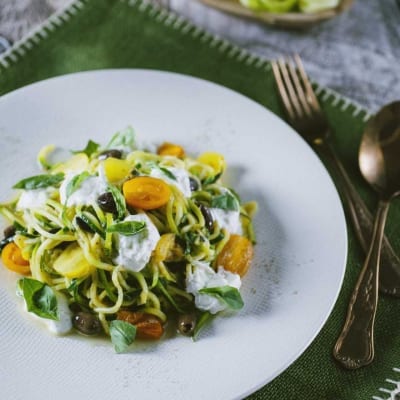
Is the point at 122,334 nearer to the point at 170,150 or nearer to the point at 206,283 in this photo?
the point at 206,283

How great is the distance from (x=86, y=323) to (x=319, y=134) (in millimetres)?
2544

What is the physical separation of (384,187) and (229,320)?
71.1 inches

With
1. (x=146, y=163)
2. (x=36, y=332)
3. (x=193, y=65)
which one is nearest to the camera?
(x=36, y=332)

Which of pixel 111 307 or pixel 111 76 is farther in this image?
pixel 111 76

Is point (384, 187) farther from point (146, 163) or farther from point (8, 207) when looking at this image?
point (8, 207)

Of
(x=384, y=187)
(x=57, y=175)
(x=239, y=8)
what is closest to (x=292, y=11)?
(x=239, y=8)

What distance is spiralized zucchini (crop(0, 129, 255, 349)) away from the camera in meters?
3.81

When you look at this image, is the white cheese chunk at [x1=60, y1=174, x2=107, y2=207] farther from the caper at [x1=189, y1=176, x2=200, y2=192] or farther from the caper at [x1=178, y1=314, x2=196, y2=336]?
the caper at [x1=178, y1=314, x2=196, y2=336]

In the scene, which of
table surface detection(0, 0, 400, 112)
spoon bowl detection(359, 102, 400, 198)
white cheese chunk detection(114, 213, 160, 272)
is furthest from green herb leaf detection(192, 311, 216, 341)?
table surface detection(0, 0, 400, 112)

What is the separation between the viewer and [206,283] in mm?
3873

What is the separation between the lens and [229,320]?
A: 381 centimetres

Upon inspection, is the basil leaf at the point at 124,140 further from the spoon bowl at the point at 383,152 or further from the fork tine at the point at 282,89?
the spoon bowl at the point at 383,152

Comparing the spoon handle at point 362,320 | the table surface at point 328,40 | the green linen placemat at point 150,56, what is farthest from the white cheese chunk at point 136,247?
the table surface at point 328,40

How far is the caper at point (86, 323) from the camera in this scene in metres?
3.66
